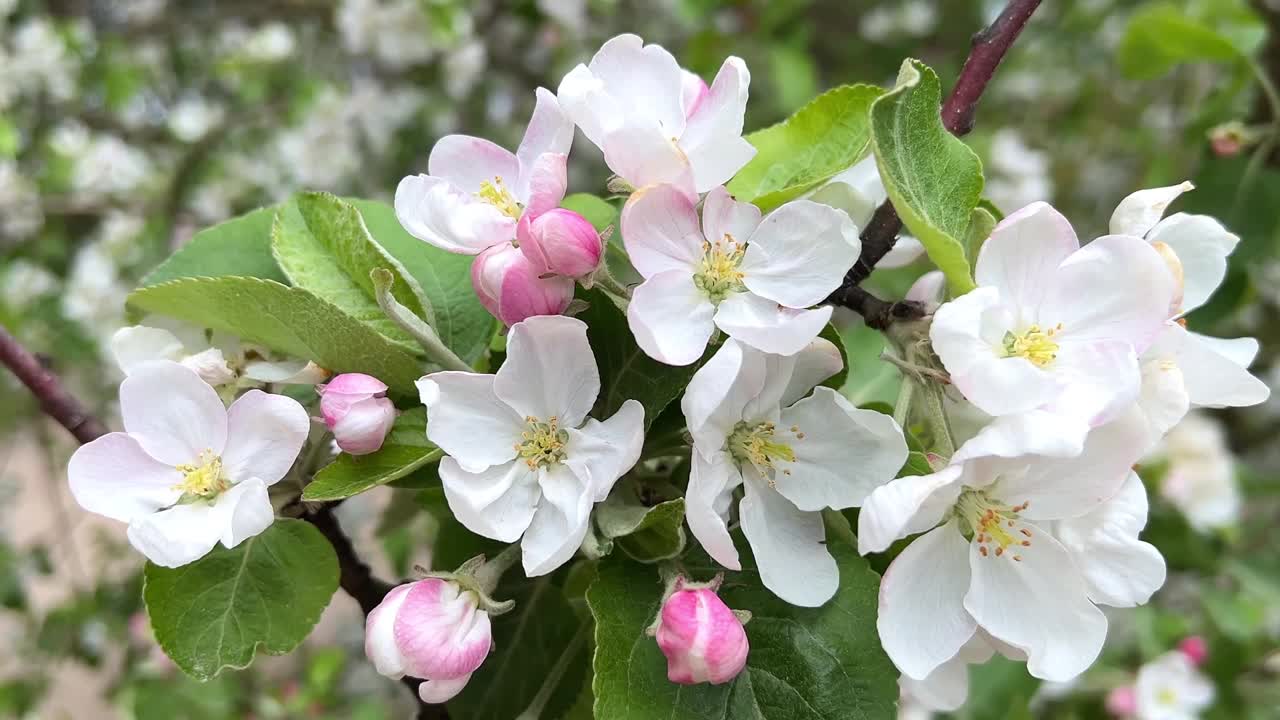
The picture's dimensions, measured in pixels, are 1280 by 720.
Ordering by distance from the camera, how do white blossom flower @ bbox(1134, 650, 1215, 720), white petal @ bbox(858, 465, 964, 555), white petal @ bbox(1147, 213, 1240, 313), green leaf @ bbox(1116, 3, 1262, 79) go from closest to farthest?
white petal @ bbox(858, 465, 964, 555) < white petal @ bbox(1147, 213, 1240, 313) < green leaf @ bbox(1116, 3, 1262, 79) < white blossom flower @ bbox(1134, 650, 1215, 720)

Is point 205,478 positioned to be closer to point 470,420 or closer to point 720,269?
point 470,420

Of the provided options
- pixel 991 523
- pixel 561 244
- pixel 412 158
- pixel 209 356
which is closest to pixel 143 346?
pixel 209 356

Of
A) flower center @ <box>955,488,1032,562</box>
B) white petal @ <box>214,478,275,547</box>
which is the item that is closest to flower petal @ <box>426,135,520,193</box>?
white petal @ <box>214,478,275,547</box>

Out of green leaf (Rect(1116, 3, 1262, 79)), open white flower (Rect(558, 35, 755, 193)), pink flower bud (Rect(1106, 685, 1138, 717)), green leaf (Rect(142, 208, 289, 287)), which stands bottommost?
pink flower bud (Rect(1106, 685, 1138, 717))

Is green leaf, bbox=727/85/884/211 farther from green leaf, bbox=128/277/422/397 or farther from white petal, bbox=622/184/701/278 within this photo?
green leaf, bbox=128/277/422/397

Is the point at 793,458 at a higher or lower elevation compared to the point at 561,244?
lower

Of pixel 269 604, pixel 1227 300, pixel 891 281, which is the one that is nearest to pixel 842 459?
pixel 269 604

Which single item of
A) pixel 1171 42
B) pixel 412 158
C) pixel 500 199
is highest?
pixel 500 199
